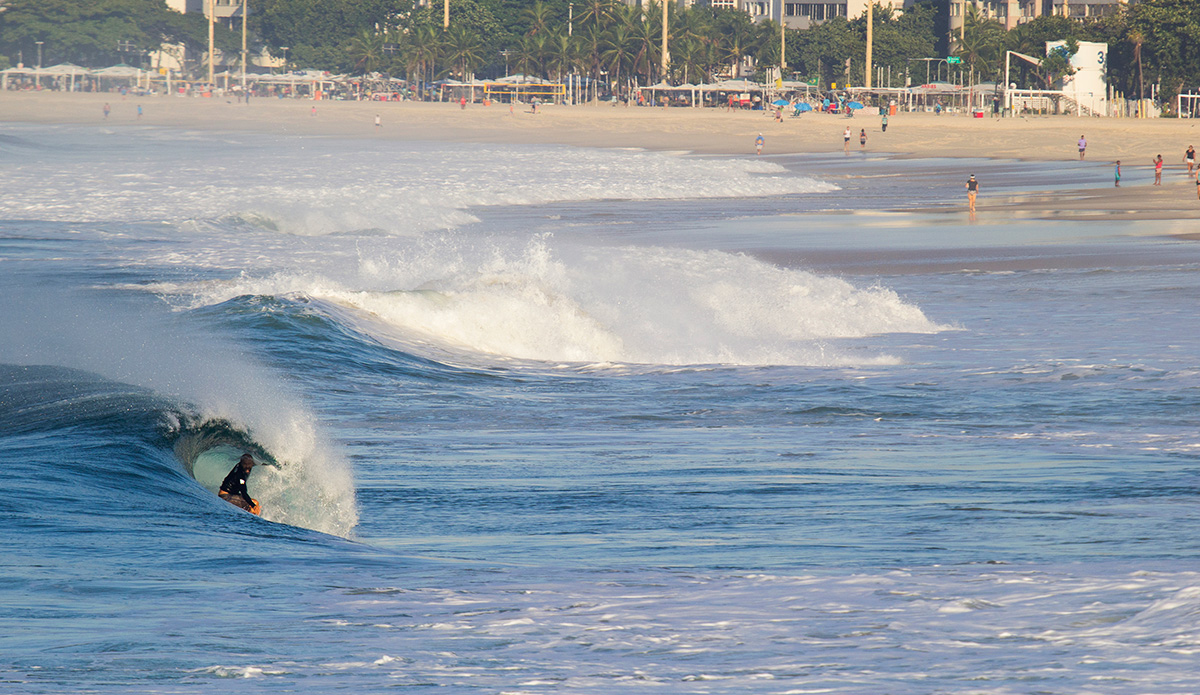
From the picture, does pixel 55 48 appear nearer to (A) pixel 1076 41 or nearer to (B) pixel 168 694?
(A) pixel 1076 41

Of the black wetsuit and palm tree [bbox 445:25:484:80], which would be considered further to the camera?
palm tree [bbox 445:25:484:80]

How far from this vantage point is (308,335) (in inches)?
680

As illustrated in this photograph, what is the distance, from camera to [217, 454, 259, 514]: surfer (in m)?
9.48

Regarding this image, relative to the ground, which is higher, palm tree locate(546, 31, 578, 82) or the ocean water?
palm tree locate(546, 31, 578, 82)

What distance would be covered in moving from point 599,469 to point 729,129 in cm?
7682

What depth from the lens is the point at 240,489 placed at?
375 inches

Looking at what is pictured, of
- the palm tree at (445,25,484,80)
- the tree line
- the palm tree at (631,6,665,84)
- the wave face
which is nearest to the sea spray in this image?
the wave face

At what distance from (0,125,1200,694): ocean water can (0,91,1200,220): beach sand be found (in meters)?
15.8

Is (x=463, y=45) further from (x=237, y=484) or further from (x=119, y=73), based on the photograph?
(x=237, y=484)

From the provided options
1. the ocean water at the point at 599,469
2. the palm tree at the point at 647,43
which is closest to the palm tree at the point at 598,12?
the palm tree at the point at 647,43

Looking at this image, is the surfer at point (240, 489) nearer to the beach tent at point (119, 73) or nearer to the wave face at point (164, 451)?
the wave face at point (164, 451)

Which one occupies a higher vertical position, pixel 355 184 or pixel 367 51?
pixel 367 51

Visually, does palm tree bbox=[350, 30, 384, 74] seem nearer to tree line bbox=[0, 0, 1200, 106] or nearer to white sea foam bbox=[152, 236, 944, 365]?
tree line bbox=[0, 0, 1200, 106]

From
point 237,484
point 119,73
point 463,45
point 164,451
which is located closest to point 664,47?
point 463,45
